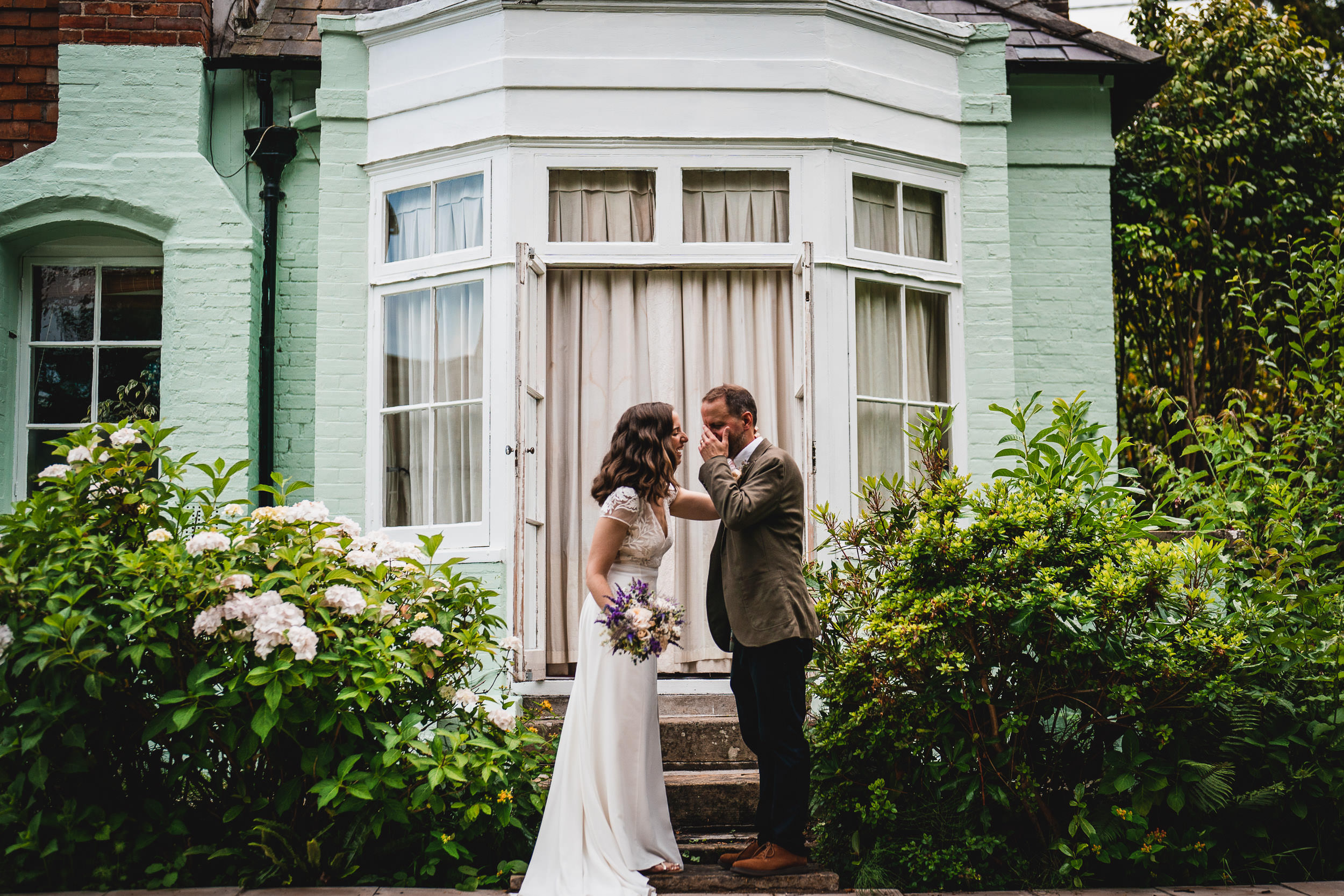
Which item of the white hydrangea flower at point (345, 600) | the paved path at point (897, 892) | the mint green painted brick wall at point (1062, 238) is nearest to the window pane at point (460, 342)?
the white hydrangea flower at point (345, 600)

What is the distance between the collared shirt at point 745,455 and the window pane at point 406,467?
237 cm

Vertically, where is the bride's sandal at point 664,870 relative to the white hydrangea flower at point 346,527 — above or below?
below

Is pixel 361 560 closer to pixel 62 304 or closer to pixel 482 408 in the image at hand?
pixel 482 408

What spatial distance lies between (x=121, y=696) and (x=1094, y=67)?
640 cm

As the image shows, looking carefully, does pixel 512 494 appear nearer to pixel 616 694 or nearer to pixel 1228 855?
pixel 616 694

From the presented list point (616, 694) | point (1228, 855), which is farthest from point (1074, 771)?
point (616, 694)

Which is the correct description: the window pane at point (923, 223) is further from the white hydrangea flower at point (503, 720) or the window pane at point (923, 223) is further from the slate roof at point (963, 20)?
the white hydrangea flower at point (503, 720)

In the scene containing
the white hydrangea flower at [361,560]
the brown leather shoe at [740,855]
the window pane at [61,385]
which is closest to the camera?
the brown leather shoe at [740,855]

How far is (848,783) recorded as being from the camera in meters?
4.44

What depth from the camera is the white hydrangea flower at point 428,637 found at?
418 centimetres

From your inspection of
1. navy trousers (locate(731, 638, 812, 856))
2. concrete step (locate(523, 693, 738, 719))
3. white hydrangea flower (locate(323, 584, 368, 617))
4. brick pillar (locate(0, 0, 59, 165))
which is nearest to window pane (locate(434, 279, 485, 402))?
concrete step (locate(523, 693, 738, 719))

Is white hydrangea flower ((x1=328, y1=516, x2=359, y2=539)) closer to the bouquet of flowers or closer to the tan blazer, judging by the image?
the bouquet of flowers

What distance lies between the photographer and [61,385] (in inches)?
270

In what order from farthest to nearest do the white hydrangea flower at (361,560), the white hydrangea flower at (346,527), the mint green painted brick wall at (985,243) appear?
1. the mint green painted brick wall at (985,243)
2. the white hydrangea flower at (346,527)
3. the white hydrangea flower at (361,560)
